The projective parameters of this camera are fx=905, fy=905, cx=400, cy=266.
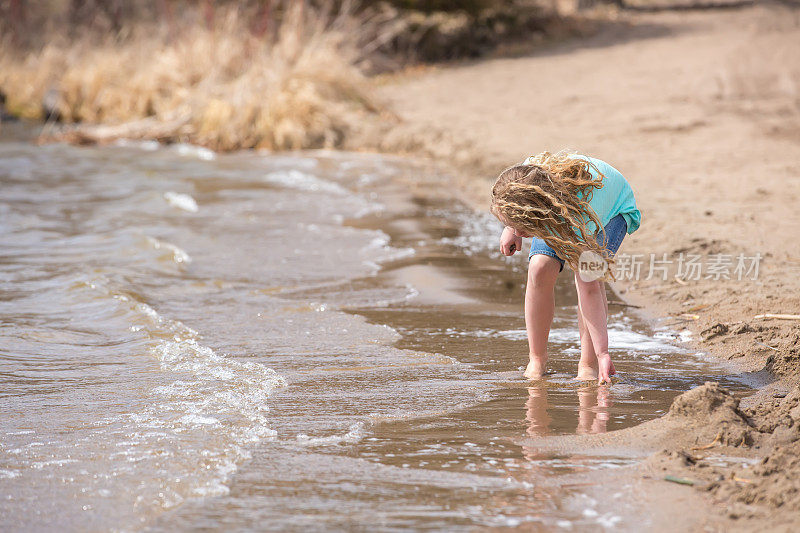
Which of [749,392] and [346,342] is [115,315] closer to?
[346,342]

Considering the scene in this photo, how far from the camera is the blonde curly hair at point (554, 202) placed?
12.2 feet

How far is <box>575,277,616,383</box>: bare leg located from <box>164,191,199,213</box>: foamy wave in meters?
5.73

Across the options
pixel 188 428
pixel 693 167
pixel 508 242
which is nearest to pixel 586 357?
pixel 508 242

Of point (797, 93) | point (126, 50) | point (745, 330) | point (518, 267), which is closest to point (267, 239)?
→ point (518, 267)

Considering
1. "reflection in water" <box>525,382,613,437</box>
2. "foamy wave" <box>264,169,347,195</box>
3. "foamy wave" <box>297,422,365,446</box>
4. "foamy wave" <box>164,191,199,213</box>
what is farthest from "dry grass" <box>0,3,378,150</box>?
"foamy wave" <box>297,422,365,446</box>

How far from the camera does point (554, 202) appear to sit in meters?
3.66

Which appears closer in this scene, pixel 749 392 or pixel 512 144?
pixel 749 392

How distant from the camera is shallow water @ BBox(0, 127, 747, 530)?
2830 mm

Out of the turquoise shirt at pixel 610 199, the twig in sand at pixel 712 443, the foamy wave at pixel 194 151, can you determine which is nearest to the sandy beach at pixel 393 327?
the twig in sand at pixel 712 443

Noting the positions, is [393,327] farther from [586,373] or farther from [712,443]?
[712,443]

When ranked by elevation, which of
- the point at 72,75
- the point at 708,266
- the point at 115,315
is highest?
the point at 72,75

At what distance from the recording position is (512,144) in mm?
10367

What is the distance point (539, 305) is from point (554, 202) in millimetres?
519

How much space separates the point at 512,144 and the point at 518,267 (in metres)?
4.40
